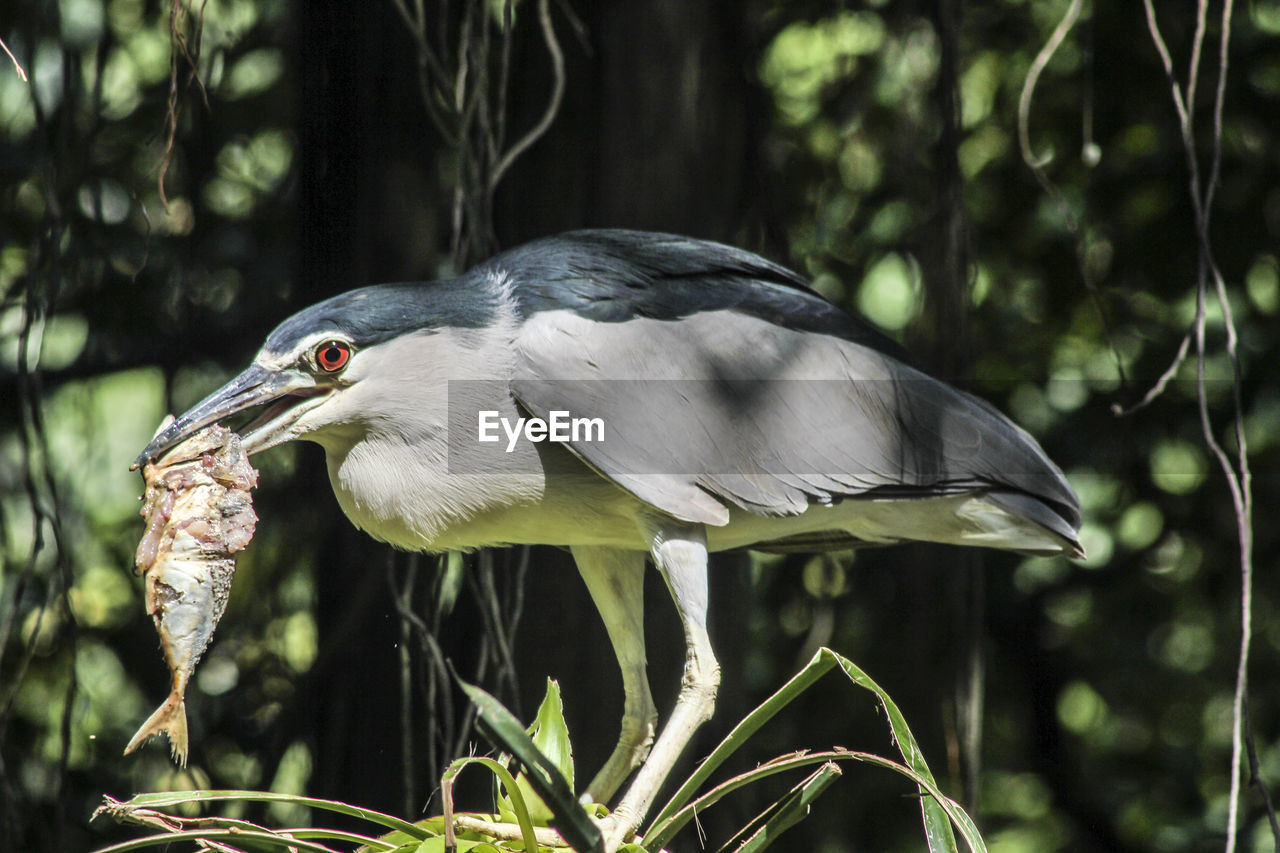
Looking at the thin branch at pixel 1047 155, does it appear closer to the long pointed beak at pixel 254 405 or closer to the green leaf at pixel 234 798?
the long pointed beak at pixel 254 405

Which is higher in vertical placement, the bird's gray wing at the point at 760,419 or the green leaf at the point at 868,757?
the bird's gray wing at the point at 760,419

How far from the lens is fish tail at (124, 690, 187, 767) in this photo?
0.73 meters

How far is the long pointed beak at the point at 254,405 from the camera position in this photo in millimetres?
833

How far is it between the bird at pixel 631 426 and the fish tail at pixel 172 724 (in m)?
0.18

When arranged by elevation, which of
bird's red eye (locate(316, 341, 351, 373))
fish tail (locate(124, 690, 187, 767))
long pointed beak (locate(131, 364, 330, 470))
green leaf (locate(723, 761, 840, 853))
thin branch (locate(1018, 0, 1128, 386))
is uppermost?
thin branch (locate(1018, 0, 1128, 386))

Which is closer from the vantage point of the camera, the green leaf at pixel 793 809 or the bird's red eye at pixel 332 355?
the green leaf at pixel 793 809

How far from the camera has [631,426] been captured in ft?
2.98

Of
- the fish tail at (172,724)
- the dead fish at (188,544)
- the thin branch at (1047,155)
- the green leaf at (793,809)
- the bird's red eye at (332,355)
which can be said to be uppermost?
the thin branch at (1047,155)

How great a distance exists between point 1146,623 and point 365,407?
115cm

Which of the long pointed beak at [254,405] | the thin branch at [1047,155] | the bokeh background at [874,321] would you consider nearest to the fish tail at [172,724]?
the long pointed beak at [254,405]

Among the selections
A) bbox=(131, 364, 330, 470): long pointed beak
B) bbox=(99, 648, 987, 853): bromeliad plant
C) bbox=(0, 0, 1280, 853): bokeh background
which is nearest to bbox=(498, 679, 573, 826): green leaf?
bbox=(99, 648, 987, 853): bromeliad plant

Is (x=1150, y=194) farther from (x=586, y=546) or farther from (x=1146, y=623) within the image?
(x=586, y=546)

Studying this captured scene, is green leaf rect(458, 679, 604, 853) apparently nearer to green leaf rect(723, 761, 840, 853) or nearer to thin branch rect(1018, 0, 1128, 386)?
green leaf rect(723, 761, 840, 853)

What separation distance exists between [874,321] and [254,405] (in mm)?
927
